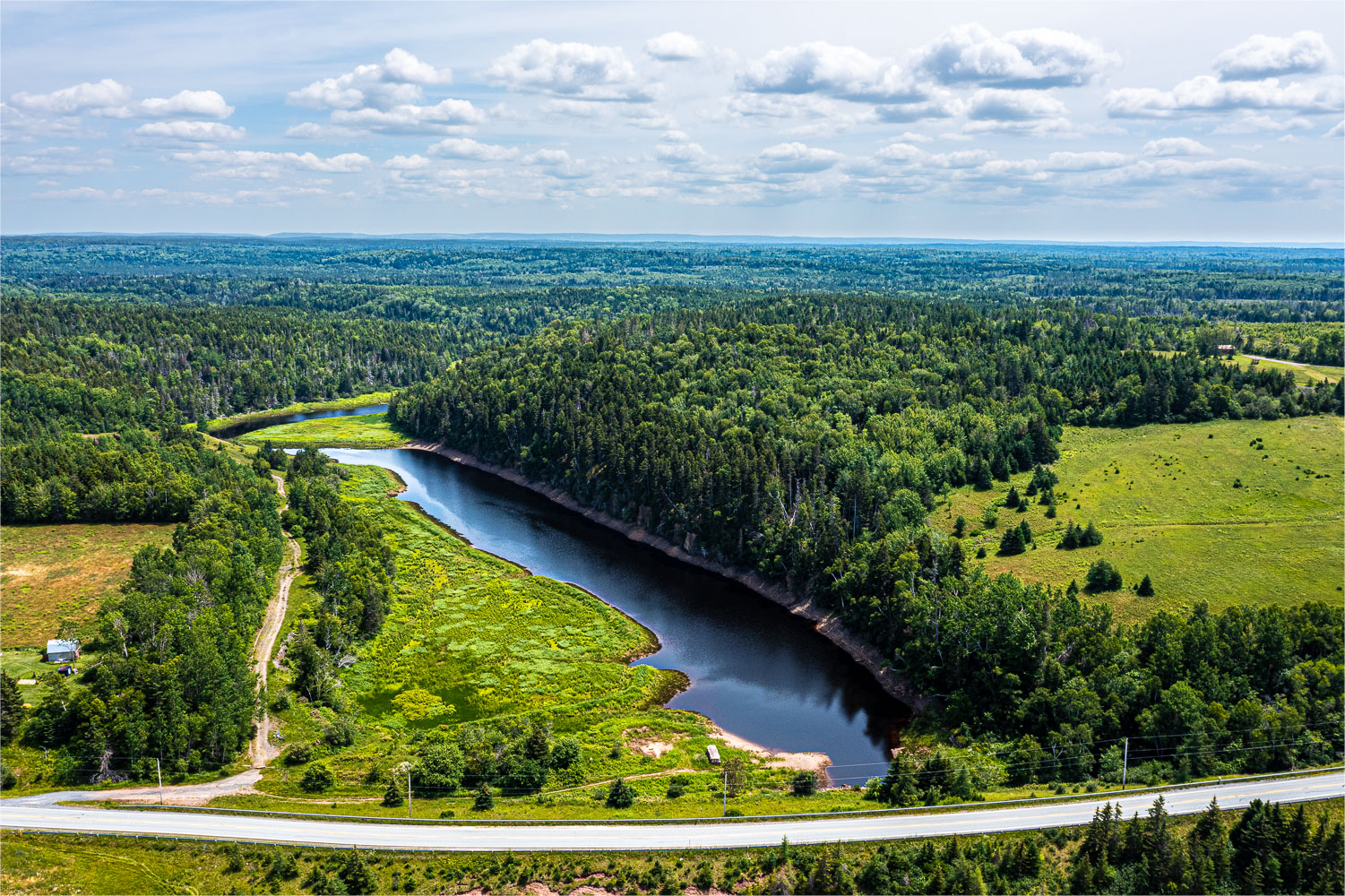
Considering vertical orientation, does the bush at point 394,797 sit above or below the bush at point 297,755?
above

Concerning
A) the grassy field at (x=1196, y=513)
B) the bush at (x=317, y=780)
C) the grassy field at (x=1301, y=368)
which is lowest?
the bush at (x=317, y=780)

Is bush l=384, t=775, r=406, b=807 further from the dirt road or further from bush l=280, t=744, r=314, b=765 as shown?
the dirt road

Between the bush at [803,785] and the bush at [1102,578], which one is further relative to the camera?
the bush at [1102,578]

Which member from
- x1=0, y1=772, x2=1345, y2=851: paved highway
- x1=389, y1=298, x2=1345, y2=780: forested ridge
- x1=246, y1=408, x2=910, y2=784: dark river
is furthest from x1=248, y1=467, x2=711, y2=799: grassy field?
x1=389, y1=298, x2=1345, y2=780: forested ridge

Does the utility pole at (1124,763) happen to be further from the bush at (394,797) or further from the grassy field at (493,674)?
the bush at (394,797)

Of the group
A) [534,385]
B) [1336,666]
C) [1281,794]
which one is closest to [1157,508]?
[1336,666]

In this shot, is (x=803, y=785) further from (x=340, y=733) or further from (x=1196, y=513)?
(x=1196, y=513)

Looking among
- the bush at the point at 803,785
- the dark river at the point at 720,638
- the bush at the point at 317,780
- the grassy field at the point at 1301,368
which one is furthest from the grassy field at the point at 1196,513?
the bush at the point at 317,780
